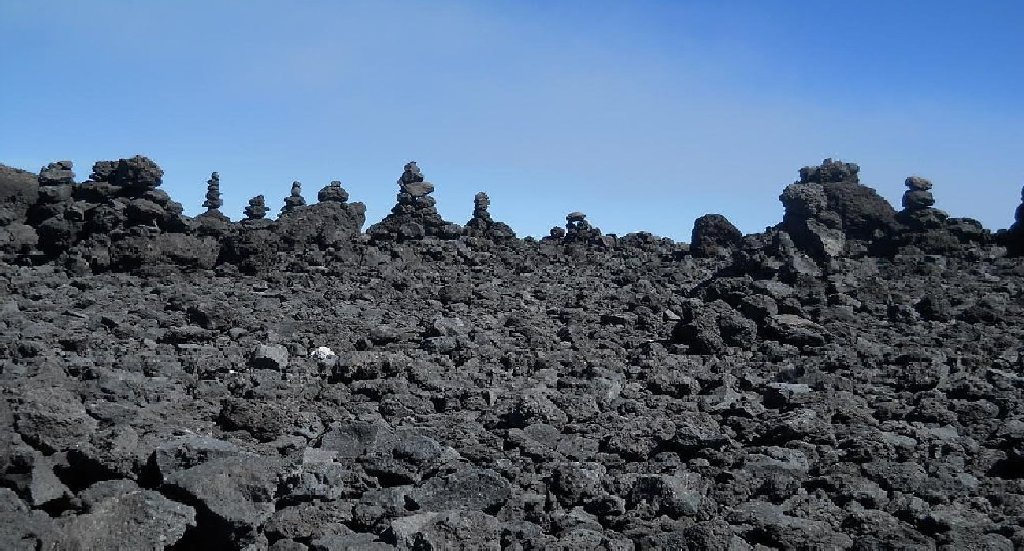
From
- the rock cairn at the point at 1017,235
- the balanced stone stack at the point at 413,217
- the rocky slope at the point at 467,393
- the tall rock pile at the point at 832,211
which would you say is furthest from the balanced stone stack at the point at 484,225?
the rock cairn at the point at 1017,235

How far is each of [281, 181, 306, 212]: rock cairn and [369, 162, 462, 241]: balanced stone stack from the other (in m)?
8.17

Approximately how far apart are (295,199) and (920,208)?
2279 cm

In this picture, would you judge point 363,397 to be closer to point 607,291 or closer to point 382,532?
point 382,532

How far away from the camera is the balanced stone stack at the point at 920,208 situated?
2357 cm

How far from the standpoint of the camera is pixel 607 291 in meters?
17.6

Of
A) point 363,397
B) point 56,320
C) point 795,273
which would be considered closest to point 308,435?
point 363,397

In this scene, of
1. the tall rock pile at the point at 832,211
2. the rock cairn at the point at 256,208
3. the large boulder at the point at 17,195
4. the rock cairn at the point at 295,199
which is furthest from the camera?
the rock cairn at the point at 256,208

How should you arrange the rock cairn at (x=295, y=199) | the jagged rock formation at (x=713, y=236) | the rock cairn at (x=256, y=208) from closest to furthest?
the jagged rock formation at (x=713, y=236)
the rock cairn at (x=295, y=199)
the rock cairn at (x=256, y=208)

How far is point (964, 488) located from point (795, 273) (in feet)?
34.9

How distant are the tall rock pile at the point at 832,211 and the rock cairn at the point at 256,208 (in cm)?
2143

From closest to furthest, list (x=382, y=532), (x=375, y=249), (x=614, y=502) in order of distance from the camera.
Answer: (x=382, y=532) < (x=614, y=502) < (x=375, y=249)

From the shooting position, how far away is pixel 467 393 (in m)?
9.09

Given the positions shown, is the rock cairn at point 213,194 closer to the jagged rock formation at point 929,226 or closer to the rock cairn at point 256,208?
the rock cairn at point 256,208

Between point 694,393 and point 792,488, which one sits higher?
point 694,393
